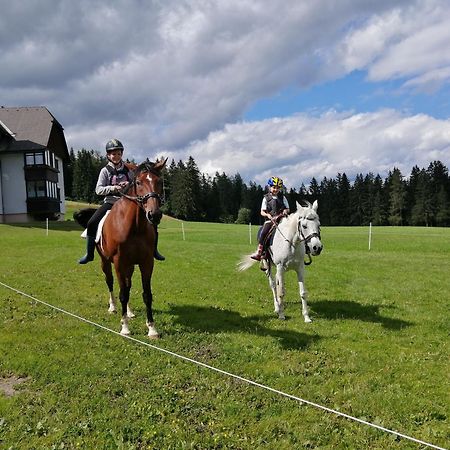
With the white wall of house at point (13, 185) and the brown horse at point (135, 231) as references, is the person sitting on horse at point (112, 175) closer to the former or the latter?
the brown horse at point (135, 231)

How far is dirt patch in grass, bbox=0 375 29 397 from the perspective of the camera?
615 centimetres

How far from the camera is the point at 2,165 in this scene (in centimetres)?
5359

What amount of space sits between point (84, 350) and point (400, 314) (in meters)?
7.73

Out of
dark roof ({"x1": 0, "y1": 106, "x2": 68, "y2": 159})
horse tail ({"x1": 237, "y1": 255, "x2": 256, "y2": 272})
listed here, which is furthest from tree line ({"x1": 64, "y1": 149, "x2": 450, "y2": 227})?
horse tail ({"x1": 237, "y1": 255, "x2": 256, "y2": 272})

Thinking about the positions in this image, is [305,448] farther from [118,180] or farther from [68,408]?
[118,180]

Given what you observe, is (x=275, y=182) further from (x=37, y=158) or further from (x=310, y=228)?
(x=37, y=158)

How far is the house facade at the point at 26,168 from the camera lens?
5328cm

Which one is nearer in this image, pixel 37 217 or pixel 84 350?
pixel 84 350

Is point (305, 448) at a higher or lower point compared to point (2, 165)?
lower

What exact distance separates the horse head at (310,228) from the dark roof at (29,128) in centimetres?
5082

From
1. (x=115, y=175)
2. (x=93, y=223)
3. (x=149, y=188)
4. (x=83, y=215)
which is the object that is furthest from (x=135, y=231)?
(x=83, y=215)

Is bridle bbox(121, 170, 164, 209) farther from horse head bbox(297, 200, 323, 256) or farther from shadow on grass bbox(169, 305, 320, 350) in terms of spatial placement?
horse head bbox(297, 200, 323, 256)

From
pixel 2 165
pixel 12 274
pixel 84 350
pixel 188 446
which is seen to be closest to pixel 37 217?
pixel 2 165

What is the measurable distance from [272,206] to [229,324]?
11.2 ft
